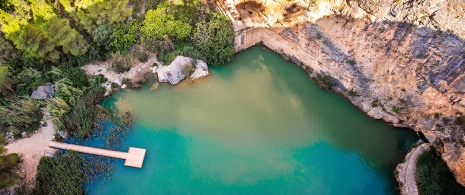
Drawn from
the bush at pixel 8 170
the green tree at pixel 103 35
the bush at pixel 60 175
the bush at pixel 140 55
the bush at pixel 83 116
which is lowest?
the bush at pixel 60 175

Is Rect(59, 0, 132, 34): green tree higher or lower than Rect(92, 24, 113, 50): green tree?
higher

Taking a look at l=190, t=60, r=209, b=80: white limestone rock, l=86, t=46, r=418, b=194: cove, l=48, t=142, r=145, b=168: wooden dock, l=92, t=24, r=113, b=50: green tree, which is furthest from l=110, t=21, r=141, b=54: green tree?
l=48, t=142, r=145, b=168: wooden dock

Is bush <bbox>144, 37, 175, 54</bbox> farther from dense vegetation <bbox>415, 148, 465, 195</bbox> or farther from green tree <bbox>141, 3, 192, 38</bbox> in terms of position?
dense vegetation <bbox>415, 148, 465, 195</bbox>

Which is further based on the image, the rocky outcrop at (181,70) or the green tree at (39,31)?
the rocky outcrop at (181,70)

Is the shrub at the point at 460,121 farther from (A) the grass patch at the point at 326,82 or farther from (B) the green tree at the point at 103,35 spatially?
(B) the green tree at the point at 103,35

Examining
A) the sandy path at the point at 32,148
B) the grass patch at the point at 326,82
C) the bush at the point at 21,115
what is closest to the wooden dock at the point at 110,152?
the sandy path at the point at 32,148

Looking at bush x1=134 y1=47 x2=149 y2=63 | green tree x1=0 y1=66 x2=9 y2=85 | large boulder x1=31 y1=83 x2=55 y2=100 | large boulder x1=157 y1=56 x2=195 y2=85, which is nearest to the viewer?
green tree x1=0 y1=66 x2=9 y2=85
